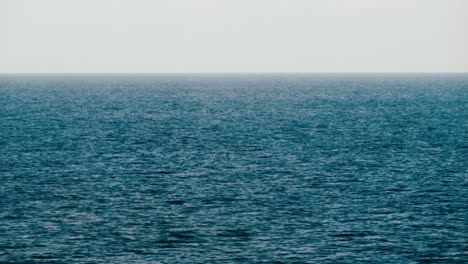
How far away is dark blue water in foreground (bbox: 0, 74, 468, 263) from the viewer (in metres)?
43.4

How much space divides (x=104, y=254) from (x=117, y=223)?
713cm

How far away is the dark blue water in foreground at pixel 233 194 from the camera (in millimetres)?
43438

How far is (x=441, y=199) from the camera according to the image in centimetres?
5650

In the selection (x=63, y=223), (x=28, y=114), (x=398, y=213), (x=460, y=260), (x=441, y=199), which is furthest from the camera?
(x=28, y=114)

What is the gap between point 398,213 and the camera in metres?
52.5

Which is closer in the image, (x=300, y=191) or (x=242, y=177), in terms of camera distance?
(x=300, y=191)

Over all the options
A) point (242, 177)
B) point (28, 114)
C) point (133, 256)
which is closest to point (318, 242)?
point (133, 256)

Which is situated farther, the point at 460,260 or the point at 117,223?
the point at 117,223

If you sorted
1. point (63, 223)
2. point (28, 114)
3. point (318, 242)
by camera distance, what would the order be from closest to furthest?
point (318, 242) → point (63, 223) → point (28, 114)

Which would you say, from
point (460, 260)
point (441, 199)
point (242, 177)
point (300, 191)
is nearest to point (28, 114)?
point (242, 177)

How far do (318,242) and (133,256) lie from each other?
11.1 meters

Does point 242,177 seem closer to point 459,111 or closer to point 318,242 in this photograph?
point 318,242

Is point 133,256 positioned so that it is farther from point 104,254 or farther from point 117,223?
point 117,223

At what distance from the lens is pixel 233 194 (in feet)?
194
